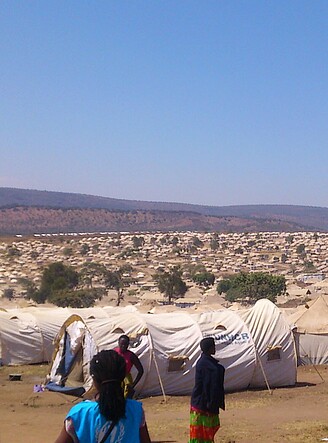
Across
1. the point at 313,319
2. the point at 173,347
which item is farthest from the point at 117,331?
the point at 313,319

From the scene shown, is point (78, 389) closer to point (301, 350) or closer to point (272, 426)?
point (272, 426)

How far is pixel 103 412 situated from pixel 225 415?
999 centimetres

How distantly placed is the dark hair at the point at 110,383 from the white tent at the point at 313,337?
1725cm

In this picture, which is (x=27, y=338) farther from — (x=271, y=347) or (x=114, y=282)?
(x=114, y=282)

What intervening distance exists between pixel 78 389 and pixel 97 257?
71.5 m

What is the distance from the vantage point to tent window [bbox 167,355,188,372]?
1555 centimetres

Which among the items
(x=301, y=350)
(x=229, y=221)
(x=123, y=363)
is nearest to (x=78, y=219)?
(x=229, y=221)

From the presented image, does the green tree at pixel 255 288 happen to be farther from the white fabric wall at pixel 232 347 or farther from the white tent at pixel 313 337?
the white fabric wall at pixel 232 347

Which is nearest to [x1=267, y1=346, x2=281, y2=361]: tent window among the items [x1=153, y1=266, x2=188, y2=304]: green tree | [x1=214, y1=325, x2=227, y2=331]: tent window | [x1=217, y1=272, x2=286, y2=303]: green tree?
[x1=214, y1=325, x2=227, y2=331]: tent window

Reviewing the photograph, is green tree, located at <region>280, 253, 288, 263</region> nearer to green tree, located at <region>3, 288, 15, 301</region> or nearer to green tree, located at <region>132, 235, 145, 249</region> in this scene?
green tree, located at <region>132, 235, 145, 249</region>

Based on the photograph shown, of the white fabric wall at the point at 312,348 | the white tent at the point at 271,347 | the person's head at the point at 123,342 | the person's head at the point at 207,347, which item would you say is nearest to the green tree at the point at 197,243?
the white fabric wall at the point at 312,348

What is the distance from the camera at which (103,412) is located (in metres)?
3.91

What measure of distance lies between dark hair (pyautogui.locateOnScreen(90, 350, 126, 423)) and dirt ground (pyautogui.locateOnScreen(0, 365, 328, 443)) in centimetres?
729

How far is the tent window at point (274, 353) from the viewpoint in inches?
661
